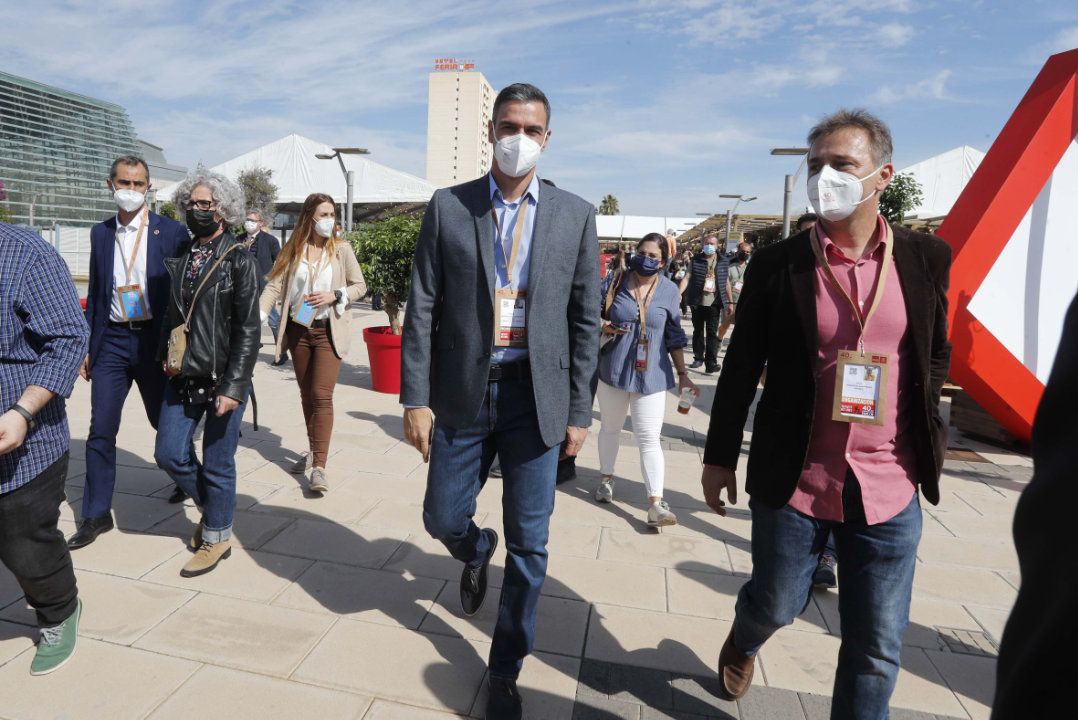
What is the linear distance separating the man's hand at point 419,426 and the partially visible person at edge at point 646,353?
2.20m

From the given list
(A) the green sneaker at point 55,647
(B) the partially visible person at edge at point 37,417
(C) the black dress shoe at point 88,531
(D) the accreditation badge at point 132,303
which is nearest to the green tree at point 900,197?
(D) the accreditation badge at point 132,303

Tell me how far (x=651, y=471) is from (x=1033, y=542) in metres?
3.93

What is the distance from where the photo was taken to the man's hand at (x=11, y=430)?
2287 millimetres

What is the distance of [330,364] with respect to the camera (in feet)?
16.2

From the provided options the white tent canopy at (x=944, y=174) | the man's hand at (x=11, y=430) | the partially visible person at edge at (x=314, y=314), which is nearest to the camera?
the man's hand at (x=11, y=430)

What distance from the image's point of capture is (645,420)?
4.57 metres

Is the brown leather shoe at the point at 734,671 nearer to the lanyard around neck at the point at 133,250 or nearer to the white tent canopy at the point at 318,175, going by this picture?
the lanyard around neck at the point at 133,250

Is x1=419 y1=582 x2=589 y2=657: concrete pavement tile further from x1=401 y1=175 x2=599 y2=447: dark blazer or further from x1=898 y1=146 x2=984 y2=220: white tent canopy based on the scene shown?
x1=898 y1=146 x2=984 y2=220: white tent canopy

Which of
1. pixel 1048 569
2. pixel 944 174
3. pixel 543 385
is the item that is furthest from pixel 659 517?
pixel 944 174

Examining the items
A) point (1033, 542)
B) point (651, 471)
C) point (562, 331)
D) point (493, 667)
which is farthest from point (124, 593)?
point (1033, 542)

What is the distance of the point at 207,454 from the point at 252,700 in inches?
53.4

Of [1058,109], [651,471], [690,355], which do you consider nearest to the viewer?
[651,471]

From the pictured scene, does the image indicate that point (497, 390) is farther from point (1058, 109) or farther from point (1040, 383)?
point (1058, 109)

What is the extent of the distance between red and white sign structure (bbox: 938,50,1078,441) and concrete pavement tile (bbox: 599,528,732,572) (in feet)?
10.5
